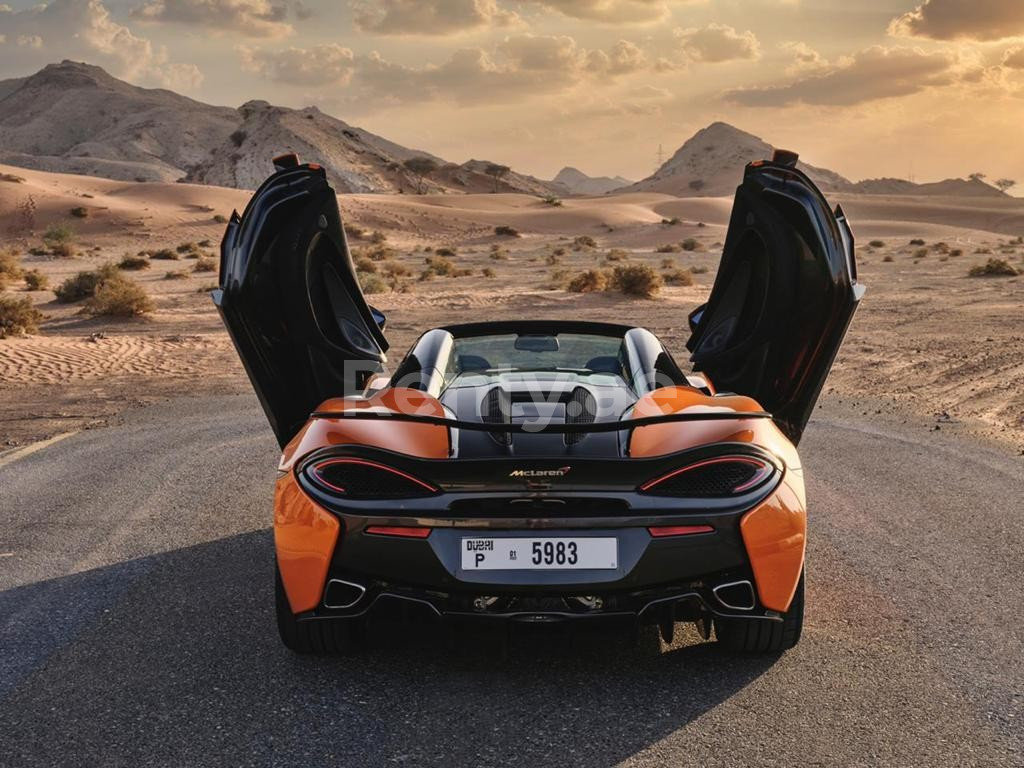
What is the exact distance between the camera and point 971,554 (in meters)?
5.76

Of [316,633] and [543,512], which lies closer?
[543,512]

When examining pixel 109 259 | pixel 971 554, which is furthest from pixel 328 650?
pixel 109 259

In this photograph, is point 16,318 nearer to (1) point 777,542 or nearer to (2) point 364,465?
(2) point 364,465

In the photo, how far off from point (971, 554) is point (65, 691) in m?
4.60

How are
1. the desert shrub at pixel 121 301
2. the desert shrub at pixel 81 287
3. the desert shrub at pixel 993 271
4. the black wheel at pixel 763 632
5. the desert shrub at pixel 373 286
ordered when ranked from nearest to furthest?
the black wheel at pixel 763 632 < the desert shrub at pixel 121 301 < the desert shrub at pixel 81 287 < the desert shrub at pixel 373 286 < the desert shrub at pixel 993 271

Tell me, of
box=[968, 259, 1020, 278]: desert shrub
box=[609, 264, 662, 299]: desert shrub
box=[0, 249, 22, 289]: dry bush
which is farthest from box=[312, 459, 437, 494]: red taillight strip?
box=[968, 259, 1020, 278]: desert shrub

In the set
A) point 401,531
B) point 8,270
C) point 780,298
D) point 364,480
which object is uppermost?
point 780,298

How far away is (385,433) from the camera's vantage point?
3986mm

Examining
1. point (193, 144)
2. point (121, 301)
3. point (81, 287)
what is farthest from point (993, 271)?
point (193, 144)

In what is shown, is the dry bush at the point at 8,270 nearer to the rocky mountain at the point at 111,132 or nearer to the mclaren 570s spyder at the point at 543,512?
the mclaren 570s spyder at the point at 543,512

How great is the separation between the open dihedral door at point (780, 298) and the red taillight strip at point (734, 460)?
146 centimetres

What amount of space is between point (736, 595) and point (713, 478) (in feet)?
1.47

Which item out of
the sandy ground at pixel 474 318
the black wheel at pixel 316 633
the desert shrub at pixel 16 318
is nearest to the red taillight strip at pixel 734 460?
the black wheel at pixel 316 633

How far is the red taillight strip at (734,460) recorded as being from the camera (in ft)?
12.2
